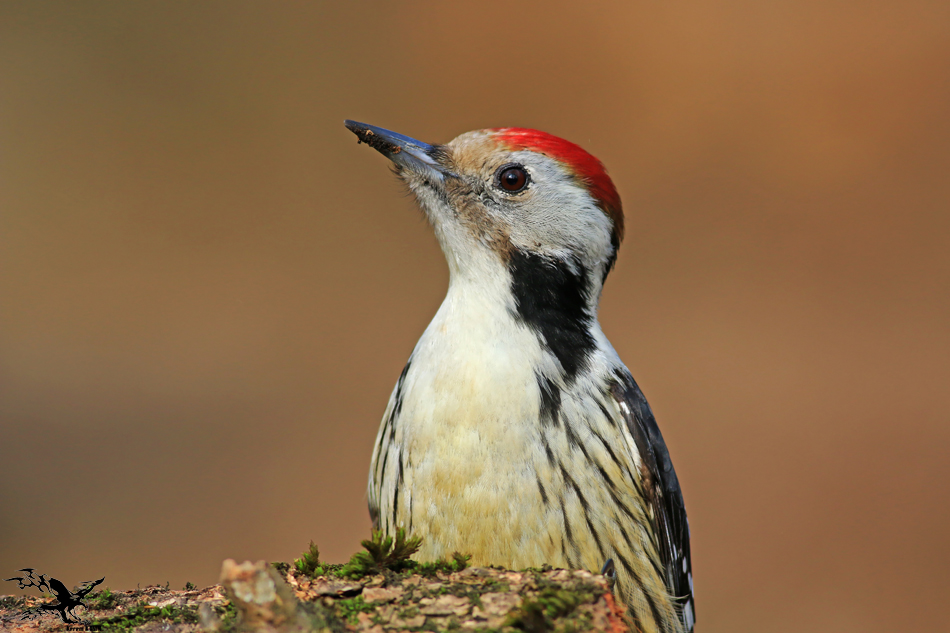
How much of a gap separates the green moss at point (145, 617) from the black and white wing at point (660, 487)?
1.52 m

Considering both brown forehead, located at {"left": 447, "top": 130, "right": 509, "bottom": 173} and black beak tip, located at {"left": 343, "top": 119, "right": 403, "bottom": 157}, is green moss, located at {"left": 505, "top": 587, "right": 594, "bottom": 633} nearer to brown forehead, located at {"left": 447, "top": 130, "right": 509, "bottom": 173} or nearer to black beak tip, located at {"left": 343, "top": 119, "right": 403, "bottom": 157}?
brown forehead, located at {"left": 447, "top": 130, "right": 509, "bottom": 173}

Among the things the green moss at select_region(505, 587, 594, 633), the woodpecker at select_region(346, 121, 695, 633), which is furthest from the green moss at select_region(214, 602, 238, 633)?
the woodpecker at select_region(346, 121, 695, 633)

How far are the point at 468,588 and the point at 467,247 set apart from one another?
1388 mm

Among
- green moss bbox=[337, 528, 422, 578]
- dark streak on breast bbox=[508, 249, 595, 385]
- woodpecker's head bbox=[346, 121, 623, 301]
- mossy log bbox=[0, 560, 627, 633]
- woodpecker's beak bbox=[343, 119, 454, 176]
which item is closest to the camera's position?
mossy log bbox=[0, 560, 627, 633]

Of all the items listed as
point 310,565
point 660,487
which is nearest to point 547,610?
point 310,565

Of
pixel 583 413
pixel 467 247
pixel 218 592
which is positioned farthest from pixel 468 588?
pixel 467 247

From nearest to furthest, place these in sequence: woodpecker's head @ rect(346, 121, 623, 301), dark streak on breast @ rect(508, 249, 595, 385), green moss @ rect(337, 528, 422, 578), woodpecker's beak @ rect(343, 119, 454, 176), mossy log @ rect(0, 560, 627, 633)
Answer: mossy log @ rect(0, 560, 627, 633)
green moss @ rect(337, 528, 422, 578)
dark streak on breast @ rect(508, 249, 595, 385)
woodpecker's head @ rect(346, 121, 623, 301)
woodpecker's beak @ rect(343, 119, 454, 176)

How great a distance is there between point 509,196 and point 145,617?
179cm

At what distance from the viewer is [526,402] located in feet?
7.63

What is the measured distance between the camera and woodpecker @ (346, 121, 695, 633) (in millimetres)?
2246

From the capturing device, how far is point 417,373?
2.53 m

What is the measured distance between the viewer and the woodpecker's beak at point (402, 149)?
2.75m

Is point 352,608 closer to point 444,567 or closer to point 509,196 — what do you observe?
point 444,567

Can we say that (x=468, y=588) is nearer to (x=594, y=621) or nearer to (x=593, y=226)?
(x=594, y=621)
